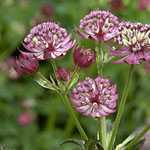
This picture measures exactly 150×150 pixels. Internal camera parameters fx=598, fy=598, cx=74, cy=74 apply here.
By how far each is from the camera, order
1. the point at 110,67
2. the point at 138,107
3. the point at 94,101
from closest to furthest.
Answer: the point at 94,101
the point at 138,107
the point at 110,67

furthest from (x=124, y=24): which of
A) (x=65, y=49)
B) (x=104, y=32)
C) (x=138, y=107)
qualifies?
(x=138, y=107)

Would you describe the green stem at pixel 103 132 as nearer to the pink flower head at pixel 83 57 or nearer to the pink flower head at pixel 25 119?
the pink flower head at pixel 83 57

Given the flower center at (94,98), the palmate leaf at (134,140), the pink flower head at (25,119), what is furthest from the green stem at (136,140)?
the pink flower head at (25,119)

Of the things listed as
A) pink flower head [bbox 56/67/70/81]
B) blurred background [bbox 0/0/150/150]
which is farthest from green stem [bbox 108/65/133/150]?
blurred background [bbox 0/0/150/150]

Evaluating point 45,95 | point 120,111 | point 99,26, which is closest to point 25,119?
point 45,95

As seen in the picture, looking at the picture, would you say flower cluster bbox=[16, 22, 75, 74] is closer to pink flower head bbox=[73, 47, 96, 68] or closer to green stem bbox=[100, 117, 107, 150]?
pink flower head bbox=[73, 47, 96, 68]

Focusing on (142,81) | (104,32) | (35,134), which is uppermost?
(104,32)

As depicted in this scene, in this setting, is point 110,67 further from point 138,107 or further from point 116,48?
point 116,48
